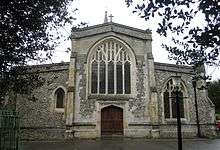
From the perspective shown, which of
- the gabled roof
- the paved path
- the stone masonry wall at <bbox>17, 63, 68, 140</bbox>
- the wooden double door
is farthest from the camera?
the gabled roof

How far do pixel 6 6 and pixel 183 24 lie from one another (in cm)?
486

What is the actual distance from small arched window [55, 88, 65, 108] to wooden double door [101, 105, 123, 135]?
12.6 feet

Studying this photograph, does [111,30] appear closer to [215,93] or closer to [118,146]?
[118,146]

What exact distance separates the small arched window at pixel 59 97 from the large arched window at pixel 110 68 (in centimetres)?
284

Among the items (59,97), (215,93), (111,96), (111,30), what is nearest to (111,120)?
(111,96)

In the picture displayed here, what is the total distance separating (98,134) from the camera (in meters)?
23.2

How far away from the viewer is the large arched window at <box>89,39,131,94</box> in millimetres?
24312

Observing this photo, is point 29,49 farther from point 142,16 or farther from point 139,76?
point 139,76

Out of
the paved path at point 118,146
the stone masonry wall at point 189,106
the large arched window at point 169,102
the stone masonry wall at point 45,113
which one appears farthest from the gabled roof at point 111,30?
the paved path at point 118,146

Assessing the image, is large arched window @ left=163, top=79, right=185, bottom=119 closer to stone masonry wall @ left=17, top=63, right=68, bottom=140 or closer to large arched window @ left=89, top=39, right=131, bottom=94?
large arched window @ left=89, top=39, right=131, bottom=94

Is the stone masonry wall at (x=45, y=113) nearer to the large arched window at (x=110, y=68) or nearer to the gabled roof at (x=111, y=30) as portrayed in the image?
the large arched window at (x=110, y=68)

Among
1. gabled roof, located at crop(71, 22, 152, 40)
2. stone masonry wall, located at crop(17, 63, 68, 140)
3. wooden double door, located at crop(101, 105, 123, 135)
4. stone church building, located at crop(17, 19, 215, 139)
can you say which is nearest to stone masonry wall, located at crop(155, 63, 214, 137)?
stone church building, located at crop(17, 19, 215, 139)

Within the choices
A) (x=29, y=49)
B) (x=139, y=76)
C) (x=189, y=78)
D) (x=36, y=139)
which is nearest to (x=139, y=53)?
(x=139, y=76)

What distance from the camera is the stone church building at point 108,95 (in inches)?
923
